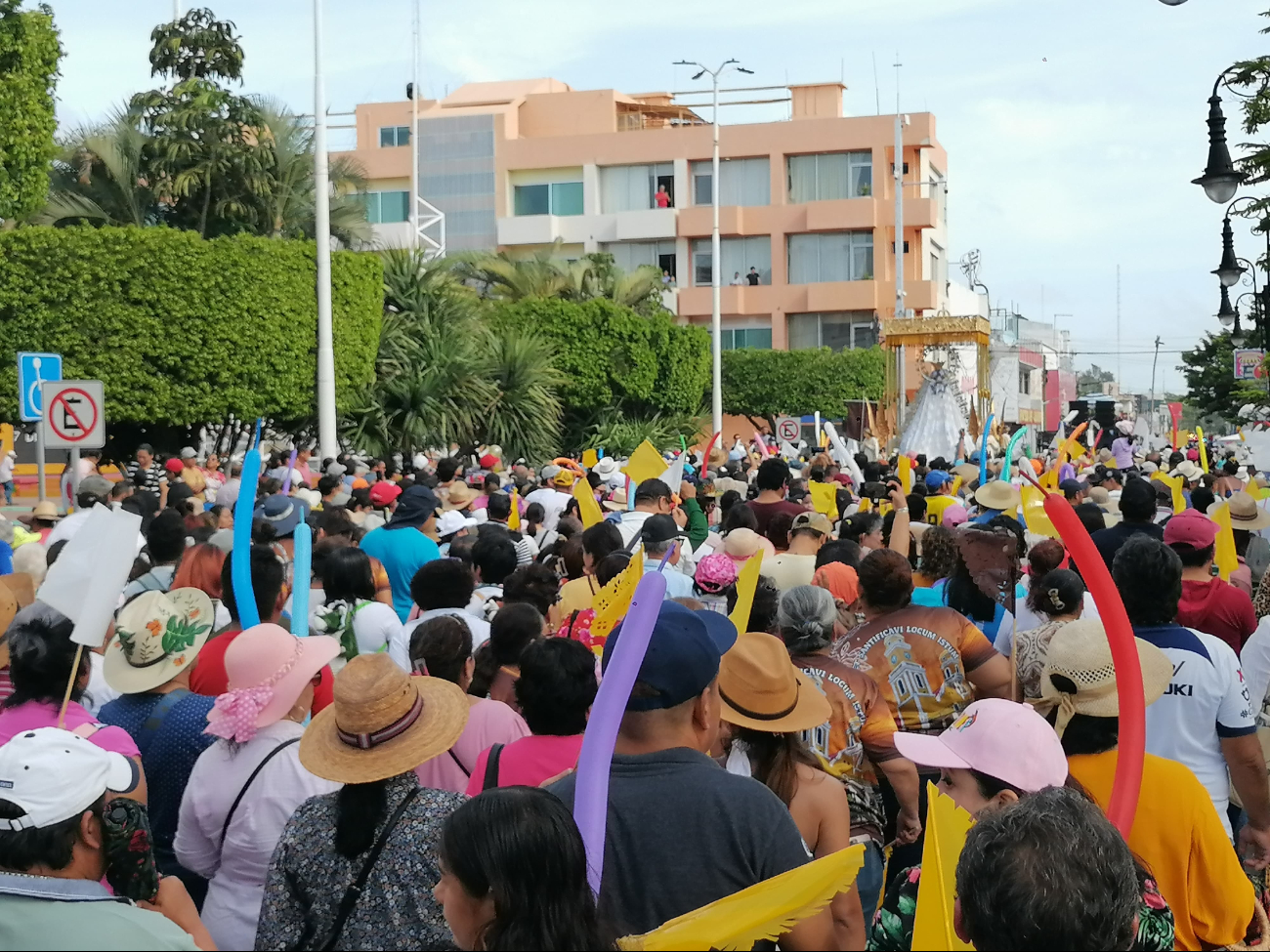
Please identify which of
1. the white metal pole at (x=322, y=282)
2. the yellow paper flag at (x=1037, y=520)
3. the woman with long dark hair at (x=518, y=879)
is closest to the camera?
the woman with long dark hair at (x=518, y=879)

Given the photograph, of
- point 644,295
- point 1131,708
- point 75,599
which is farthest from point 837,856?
point 644,295

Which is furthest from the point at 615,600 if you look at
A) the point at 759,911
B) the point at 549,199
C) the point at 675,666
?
the point at 549,199

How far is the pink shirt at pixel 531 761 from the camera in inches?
147

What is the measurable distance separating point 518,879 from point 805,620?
2.38 m

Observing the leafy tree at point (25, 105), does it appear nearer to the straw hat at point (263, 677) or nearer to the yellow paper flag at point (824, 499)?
the yellow paper flag at point (824, 499)

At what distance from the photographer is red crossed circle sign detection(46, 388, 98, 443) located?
32.9 ft

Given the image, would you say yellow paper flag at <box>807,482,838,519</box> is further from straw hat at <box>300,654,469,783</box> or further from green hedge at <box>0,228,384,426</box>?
green hedge at <box>0,228,384,426</box>

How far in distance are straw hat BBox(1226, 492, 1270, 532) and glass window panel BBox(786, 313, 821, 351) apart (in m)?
46.5

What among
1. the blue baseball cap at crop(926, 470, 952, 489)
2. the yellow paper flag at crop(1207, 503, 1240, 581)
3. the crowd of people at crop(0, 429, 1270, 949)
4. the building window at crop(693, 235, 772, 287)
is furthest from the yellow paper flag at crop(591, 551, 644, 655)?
the building window at crop(693, 235, 772, 287)

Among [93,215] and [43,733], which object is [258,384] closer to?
[93,215]

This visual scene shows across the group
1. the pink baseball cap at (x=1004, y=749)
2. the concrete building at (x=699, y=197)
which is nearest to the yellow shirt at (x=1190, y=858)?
the pink baseball cap at (x=1004, y=749)

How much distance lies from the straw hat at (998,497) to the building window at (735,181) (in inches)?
1839

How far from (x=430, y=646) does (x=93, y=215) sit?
23.5 metres

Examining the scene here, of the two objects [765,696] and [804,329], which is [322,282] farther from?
[804,329]
